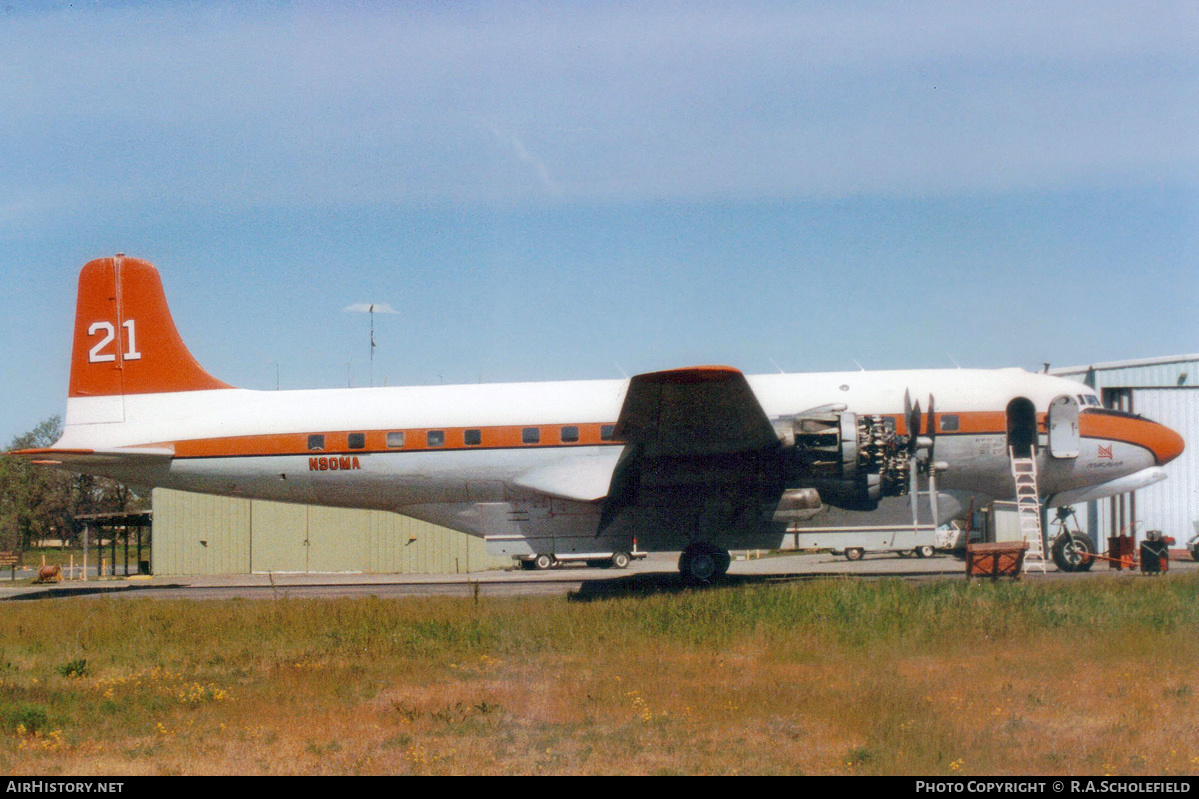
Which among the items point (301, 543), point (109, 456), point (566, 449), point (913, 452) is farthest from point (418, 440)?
point (301, 543)

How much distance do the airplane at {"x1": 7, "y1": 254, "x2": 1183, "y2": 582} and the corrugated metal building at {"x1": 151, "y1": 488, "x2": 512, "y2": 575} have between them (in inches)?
529

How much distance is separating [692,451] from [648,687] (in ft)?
24.4

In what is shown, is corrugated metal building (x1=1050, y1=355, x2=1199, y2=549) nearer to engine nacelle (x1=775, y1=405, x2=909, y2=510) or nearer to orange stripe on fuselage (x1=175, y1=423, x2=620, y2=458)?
engine nacelle (x1=775, y1=405, x2=909, y2=510)

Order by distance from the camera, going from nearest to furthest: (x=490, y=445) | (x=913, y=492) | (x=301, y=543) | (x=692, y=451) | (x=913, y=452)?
(x=692, y=451), (x=913, y=452), (x=913, y=492), (x=490, y=445), (x=301, y=543)

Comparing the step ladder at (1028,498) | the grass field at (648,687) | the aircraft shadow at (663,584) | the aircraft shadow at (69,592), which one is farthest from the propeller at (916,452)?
the aircraft shadow at (69,592)

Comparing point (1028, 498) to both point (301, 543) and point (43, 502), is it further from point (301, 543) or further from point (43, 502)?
point (43, 502)

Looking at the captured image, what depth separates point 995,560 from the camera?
15945 mm

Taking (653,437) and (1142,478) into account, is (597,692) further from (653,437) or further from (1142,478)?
(1142,478)

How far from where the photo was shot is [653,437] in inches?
624

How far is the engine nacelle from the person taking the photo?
51.0ft

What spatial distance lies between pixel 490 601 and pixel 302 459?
16.8ft

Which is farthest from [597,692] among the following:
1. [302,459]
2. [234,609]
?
[302,459]

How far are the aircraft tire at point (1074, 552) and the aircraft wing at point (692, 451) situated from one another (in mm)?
6746

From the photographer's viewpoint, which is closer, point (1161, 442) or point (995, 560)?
point (995, 560)
